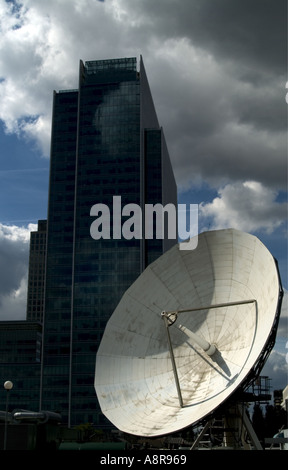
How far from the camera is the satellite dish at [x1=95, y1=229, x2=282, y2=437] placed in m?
42.1

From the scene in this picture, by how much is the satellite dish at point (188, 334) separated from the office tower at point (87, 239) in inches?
5015

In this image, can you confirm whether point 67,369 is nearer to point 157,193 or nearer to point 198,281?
point 157,193

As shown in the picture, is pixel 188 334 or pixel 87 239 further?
pixel 87 239

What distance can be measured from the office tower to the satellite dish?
127370 millimetres

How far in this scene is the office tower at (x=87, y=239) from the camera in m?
175

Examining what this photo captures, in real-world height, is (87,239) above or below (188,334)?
above

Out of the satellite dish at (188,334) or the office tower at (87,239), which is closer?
the satellite dish at (188,334)

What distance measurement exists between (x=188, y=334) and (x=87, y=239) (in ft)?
470

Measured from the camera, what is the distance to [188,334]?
44438 mm

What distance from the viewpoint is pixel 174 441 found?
304 feet

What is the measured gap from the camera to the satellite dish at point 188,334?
42.1m

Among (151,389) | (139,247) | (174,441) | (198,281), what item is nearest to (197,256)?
(198,281)

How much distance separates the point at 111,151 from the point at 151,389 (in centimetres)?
15096

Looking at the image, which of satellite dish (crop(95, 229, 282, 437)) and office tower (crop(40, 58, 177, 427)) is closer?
satellite dish (crop(95, 229, 282, 437))
